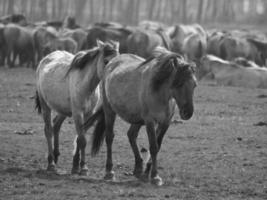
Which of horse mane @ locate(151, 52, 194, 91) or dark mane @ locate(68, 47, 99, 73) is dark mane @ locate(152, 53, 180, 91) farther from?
dark mane @ locate(68, 47, 99, 73)

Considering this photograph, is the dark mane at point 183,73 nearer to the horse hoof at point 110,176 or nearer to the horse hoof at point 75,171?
the horse hoof at point 110,176

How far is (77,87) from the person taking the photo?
33.6 feet

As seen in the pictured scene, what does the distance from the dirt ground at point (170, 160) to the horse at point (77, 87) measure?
0.97 ft

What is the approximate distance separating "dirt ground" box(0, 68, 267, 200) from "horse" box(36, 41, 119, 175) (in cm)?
29

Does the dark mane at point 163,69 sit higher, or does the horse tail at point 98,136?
the dark mane at point 163,69

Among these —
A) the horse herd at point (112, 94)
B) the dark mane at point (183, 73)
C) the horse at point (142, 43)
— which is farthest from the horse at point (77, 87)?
the horse at point (142, 43)

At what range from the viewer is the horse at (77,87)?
1019cm

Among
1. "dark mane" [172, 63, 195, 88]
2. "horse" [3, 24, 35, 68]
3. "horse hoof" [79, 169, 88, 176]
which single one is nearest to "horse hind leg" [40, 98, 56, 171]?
"horse hoof" [79, 169, 88, 176]

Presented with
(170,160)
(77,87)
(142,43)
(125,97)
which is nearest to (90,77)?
(77,87)

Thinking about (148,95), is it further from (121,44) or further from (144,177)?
(121,44)

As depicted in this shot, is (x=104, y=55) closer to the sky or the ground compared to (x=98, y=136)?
closer to the sky

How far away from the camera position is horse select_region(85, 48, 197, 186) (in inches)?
364

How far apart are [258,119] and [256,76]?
769 cm

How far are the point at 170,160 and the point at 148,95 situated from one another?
1905 millimetres
